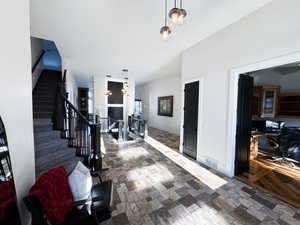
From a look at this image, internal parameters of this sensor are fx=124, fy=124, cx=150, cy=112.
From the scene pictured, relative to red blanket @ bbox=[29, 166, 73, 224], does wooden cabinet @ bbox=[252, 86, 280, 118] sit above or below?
above

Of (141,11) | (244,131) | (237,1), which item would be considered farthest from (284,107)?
(141,11)

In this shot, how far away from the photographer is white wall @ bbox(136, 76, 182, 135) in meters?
6.53

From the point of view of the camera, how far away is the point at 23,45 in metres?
1.30

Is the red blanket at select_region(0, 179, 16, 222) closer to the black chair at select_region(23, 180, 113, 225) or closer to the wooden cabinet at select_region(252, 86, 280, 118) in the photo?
the black chair at select_region(23, 180, 113, 225)

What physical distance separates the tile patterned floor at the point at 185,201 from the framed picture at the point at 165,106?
432cm

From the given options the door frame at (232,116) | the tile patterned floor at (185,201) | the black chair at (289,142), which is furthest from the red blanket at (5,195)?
the black chair at (289,142)

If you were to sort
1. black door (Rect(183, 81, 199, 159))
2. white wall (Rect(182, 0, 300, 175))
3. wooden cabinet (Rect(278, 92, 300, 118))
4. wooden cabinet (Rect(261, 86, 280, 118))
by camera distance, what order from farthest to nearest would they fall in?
wooden cabinet (Rect(261, 86, 280, 118)) → wooden cabinet (Rect(278, 92, 300, 118)) → black door (Rect(183, 81, 199, 159)) → white wall (Rect(182, 0, 300, 175))

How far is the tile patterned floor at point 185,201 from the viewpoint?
5.36 ft

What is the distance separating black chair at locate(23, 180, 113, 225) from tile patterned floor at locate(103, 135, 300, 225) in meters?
0.29

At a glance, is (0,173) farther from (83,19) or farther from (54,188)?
(83,19)

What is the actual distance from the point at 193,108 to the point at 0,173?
11.4 feet

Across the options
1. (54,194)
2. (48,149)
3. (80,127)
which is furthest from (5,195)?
(80,127)

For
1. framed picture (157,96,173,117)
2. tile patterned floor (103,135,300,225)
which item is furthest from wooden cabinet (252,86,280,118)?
framed picture (157,96,173,117)

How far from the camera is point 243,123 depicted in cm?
267
